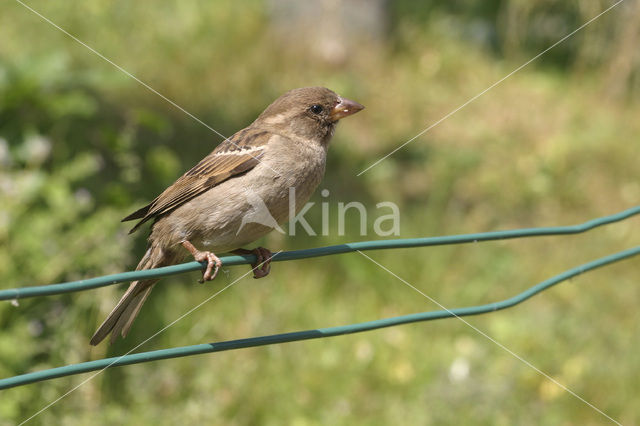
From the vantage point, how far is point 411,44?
27.2 ft

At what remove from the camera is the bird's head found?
363 centimetres

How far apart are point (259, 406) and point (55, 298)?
1.23 meters

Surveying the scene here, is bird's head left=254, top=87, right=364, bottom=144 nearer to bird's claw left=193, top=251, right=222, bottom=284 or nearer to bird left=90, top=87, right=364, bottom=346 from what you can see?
bird left=90, top=87, right=364, bottom=346

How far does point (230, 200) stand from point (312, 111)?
78 cm

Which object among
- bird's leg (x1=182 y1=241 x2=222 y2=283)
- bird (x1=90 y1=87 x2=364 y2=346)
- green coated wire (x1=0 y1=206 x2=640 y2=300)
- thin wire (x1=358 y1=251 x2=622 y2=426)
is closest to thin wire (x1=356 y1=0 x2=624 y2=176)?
thin wire (x1=358 y1=251 x2=622 y2=426)

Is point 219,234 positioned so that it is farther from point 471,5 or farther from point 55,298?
point 471,5

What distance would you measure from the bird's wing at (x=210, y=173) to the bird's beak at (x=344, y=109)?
0.40 meters

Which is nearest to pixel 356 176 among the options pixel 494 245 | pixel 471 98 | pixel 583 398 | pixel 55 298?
pixel 494 245

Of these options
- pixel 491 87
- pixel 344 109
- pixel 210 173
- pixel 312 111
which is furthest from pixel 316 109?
pixel 491 87

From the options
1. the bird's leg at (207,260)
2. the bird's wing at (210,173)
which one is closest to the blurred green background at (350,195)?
the bird's wing at (210,173)

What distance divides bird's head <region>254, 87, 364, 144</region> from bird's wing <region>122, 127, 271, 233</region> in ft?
0.72

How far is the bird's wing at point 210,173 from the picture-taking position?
130 inches

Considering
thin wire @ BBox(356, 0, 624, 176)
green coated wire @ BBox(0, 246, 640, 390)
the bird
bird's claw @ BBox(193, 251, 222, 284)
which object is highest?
thin wire @ BBox(356, 0, 624, 176)

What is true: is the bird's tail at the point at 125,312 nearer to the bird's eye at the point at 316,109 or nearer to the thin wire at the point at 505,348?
the bird's eye at the point at 316,109
